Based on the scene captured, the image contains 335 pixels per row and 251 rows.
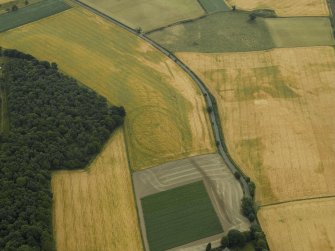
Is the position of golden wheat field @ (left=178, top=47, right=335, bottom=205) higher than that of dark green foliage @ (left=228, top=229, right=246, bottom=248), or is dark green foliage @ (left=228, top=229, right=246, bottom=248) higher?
golden wheat field @ (left=178, top=47, right=335, bottom=205)

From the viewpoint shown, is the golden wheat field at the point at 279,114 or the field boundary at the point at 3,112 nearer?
the golden wheat field at the point at 279,114

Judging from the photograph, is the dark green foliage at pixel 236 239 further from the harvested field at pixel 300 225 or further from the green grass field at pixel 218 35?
the green grass field at pixel 218 35

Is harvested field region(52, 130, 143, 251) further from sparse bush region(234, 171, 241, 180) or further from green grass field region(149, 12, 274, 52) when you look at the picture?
green grass field region(149, 12, 274, 52)

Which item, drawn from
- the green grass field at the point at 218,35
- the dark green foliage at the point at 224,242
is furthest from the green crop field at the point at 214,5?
the dark green foliage at the point at 224,242

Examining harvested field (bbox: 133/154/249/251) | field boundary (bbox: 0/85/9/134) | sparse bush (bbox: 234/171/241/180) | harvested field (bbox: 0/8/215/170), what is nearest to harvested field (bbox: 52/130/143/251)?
harvested field (bbox: 133/154/249/251)

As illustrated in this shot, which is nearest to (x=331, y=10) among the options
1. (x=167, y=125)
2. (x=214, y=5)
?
(x=214, y=5)

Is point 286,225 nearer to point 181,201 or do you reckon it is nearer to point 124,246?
point 181,201
